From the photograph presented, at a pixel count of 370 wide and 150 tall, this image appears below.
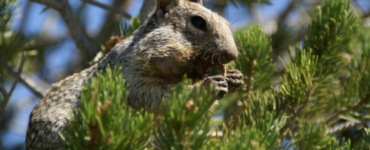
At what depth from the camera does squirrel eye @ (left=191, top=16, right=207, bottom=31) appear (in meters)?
2.39

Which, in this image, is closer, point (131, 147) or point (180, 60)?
point (131, 147)

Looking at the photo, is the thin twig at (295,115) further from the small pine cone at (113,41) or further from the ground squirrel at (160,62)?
the small pine cone at (113,41)

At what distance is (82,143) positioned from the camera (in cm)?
132

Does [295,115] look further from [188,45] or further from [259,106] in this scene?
[188,45]

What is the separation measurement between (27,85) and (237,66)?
74.8 inches

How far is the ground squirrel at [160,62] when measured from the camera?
227cm

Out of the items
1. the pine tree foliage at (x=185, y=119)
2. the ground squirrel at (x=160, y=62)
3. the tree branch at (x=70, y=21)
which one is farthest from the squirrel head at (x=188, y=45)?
the pine tree foliage at (x=185, y=119)

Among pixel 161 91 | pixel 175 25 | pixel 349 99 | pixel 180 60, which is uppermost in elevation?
pixel 175 25

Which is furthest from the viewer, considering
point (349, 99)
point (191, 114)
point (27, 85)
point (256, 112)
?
point (27, 85)

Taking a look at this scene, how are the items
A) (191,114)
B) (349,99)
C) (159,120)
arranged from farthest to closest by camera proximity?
1. (349,99)
2. (159,120)
3. (191,114)

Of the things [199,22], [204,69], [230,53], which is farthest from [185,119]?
[199,22]

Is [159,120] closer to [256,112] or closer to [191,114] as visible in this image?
[191,114]

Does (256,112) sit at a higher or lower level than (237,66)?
lower

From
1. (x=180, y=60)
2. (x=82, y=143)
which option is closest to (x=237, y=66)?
(x=180, y=60)
